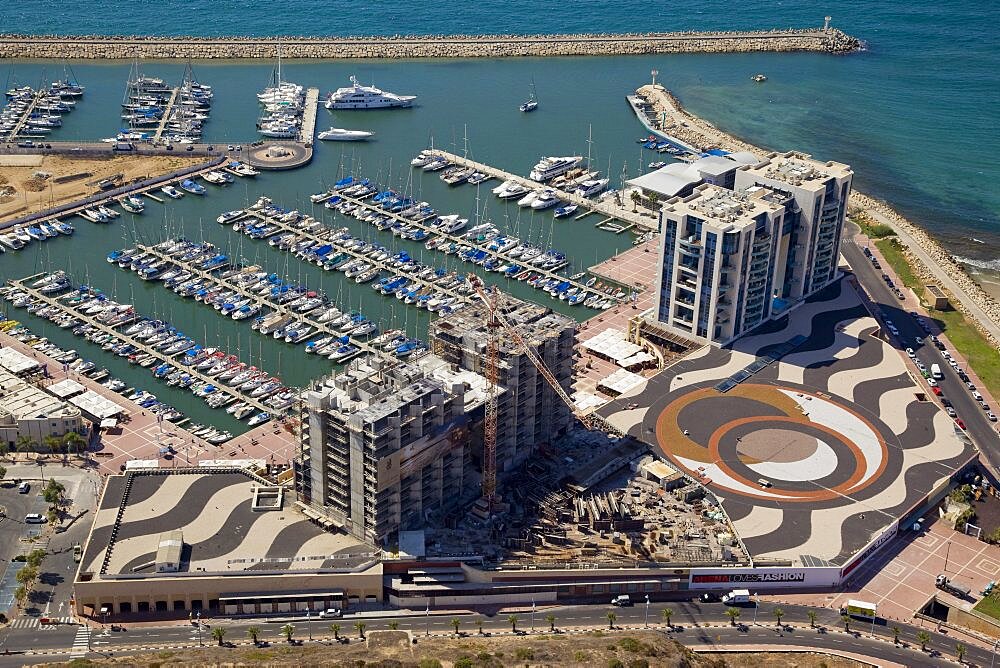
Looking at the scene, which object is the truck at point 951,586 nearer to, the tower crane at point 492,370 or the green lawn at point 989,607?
the green lawn at point 989,607

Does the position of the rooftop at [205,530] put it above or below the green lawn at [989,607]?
above

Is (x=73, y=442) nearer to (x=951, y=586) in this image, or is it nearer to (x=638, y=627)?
(x=638, y=627)

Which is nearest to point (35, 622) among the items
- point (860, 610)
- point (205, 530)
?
point (205, 530)

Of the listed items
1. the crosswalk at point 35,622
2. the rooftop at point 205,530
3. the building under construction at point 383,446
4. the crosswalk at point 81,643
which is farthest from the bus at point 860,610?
the crosswalk at point 35,622

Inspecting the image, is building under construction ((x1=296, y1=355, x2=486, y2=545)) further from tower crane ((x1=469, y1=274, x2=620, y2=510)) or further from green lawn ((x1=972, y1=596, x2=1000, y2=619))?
green lawn ((x1=972, y1=596, x2=1000, y2=619))

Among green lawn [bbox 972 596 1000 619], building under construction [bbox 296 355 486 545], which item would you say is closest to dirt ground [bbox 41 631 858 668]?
building under construction [bbox 296 355 486 545]

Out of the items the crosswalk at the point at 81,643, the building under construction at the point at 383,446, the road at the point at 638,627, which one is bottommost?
the road at the point at 638,627

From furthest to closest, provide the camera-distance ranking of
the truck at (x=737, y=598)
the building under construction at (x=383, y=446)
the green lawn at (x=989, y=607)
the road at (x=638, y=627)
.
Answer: the truck at (x=737, y=598) → the green lawn at (x=989, y=607) → the building under construction at (x=383, y=446) → the road at (x=638, y=627)
